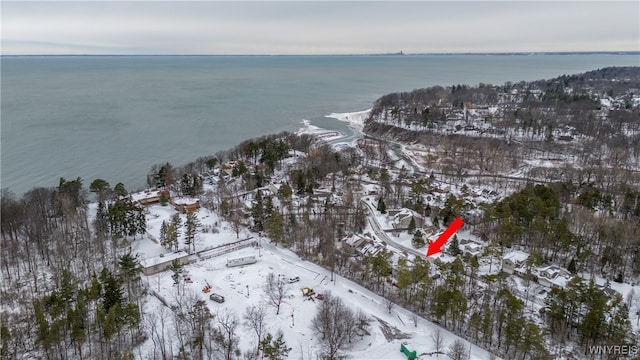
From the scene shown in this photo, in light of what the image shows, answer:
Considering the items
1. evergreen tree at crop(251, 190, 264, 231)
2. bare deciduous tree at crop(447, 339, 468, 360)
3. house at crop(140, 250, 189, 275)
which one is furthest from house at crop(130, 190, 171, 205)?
bare deciduous tree at crop(447, 339, 468, 360)

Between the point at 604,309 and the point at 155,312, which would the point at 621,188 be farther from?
the point at 155,312

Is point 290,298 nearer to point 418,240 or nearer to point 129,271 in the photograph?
point 129,271

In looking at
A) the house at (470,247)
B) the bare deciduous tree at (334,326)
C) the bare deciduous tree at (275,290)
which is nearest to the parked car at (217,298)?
the bare deciduous tree at (275,290)

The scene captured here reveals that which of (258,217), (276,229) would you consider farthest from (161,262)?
(258,217)

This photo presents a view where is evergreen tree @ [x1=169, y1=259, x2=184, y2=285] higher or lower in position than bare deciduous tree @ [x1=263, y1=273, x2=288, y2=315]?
higher

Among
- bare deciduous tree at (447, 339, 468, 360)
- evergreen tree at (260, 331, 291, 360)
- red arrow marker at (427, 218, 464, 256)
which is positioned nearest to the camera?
evergreen tree at (260, 331, 291, 360)

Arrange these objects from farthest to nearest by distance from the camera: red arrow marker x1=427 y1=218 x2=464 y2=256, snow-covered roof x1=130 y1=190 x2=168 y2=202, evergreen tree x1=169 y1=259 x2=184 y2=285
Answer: snow-covered roof x1=130 y1=190 x2=168 y2=202, red arrow marker x1=427 y1=218 x2=464 y2=256, evergreen tree x1=169 y1=259 x2=184 y2=285

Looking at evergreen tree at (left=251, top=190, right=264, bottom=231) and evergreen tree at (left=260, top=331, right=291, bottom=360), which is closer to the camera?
evergreen tree at (left=260, top=331, right=291, bottom=360)

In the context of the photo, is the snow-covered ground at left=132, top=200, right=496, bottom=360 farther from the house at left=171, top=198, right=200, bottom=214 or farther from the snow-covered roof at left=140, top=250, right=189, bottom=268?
the house at left=171, top=198, right=200, bottom=214
